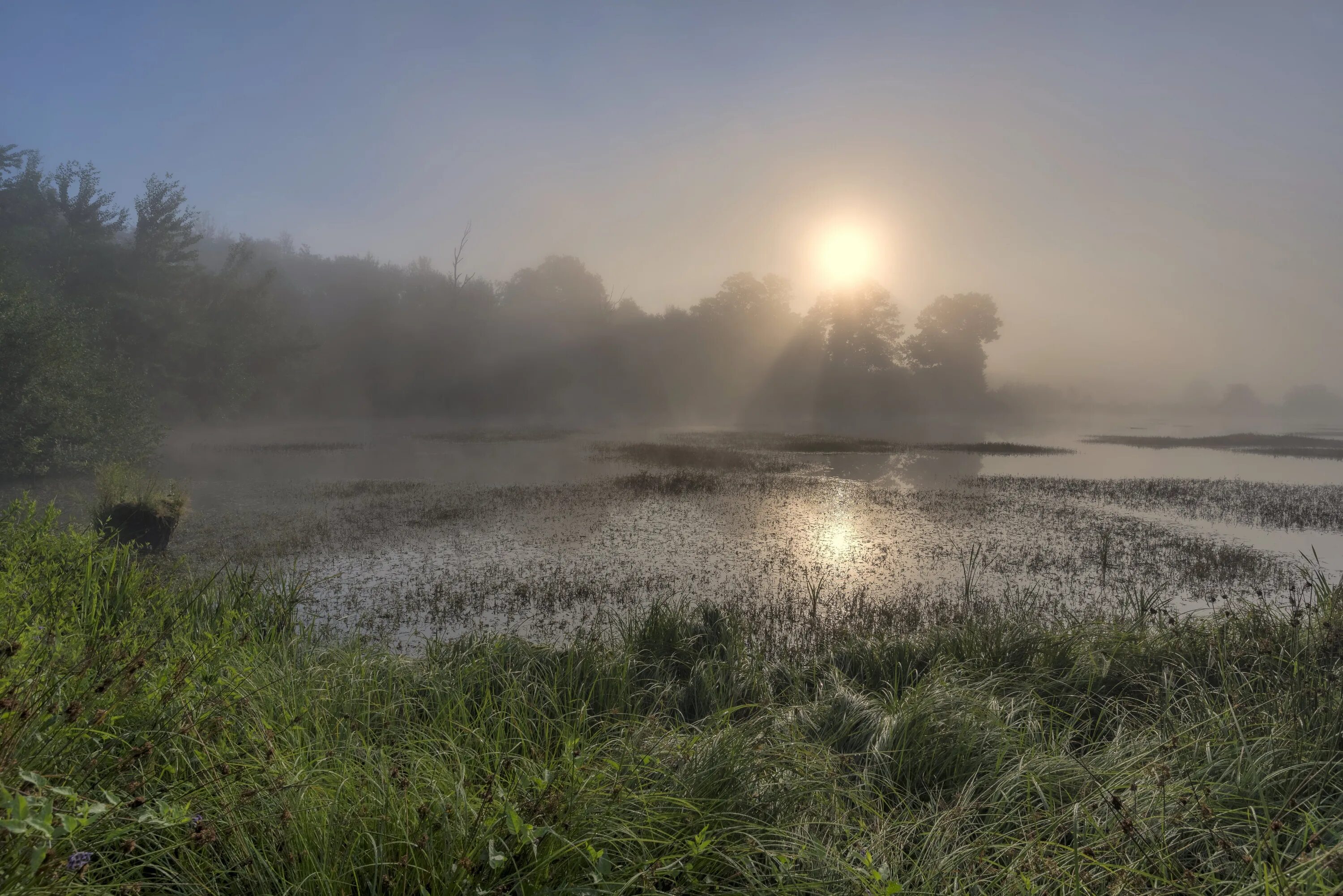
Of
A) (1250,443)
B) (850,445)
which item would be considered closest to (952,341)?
(1250,443)

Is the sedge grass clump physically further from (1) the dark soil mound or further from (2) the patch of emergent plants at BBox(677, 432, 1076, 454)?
(2) the patch of emergent plants at BBox(677, 432, 1076, 454)

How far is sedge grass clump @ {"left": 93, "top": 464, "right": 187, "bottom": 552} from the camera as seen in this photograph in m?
10.9

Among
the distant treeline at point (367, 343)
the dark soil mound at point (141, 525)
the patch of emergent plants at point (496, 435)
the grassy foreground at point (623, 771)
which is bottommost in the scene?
the dark soil mound at point (141, 525)

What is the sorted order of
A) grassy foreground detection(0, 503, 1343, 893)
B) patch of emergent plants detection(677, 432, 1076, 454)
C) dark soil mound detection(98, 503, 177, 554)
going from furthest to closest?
patch of emergent plants detection(677, 432, 1076, 454) < dark soil mound detection(98, 503, 177, 554) < grassy foreground detection(0, 503, 1343, 893)

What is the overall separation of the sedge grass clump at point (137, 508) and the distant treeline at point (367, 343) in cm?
1133

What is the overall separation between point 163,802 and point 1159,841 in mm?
3652

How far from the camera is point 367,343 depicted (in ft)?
173

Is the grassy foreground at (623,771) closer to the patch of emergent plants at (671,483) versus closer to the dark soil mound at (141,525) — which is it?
the dark soil mound at (141,525)

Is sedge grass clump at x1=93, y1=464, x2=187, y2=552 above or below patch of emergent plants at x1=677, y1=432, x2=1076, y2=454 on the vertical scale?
below

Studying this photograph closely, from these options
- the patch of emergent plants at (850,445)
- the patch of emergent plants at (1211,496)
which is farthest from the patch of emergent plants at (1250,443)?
the patch of emergent plants at (1211,496)

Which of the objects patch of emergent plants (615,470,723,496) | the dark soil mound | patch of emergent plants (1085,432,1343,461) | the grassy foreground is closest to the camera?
the grassy foreground

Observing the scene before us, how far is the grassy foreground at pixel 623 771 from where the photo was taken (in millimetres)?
2061

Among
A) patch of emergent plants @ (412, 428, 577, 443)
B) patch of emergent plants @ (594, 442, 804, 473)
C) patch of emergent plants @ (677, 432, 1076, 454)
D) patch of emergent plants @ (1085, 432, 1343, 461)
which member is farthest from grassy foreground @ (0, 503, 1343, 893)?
patch of emergent plants @ (1085, 432, 1343, 461)

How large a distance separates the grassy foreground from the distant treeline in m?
21.5
